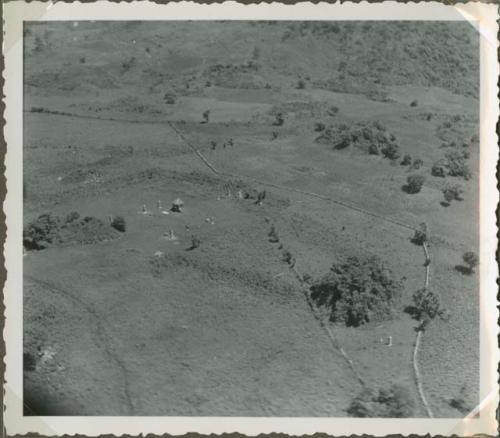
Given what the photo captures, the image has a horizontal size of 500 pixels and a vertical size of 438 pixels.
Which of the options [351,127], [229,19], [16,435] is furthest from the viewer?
[351,127]

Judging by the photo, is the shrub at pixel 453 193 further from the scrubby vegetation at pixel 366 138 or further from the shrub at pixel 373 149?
the shrub at pixel 373 149

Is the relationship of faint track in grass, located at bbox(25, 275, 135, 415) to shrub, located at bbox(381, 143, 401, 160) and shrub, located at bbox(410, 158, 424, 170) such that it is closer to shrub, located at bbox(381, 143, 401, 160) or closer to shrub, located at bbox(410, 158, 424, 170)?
shrub, located at bbox(381, 143, 401, 160)

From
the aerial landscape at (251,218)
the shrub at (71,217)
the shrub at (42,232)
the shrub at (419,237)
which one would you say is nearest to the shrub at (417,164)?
the aerial landscape at (251,218)

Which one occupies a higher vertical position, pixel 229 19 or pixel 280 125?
pixel 229 19

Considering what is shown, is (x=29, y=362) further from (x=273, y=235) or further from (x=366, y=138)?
(x=366, y=138)

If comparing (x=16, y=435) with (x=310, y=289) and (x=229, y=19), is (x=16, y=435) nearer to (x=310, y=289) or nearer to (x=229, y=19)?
(x=310, y=289)

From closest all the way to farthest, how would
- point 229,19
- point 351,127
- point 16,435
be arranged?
point 16,435
point 229,19
point 351,127

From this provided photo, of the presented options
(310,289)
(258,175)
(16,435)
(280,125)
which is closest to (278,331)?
(310,289)
